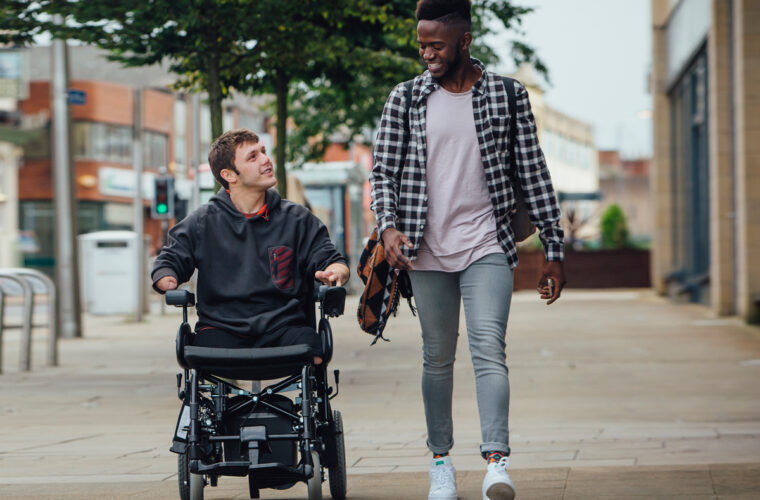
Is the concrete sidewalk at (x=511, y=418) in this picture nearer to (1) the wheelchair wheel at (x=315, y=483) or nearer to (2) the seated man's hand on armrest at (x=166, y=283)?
(1) the wheelchair wheel at (x=315, y=483)

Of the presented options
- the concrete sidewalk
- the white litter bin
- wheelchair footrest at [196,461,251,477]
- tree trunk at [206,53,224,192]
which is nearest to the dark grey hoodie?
wheelchair footrest at [196,461,251,477]

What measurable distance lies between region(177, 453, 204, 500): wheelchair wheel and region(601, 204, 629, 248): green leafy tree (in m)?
29.6

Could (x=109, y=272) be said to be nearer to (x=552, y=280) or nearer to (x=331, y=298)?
(x=331, y=298)

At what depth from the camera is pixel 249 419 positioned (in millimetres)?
4531

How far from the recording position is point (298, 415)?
179 inches

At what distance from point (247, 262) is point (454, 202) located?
0.79m

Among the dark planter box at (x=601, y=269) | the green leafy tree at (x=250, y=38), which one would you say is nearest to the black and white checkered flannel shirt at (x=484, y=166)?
the green leafy tree at (x=250, y=38)

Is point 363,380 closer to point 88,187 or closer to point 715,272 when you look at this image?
point 715,272

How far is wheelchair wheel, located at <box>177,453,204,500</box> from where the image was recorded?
180 inches

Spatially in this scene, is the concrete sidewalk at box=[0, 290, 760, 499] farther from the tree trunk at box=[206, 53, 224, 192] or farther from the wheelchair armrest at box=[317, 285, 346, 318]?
the tree trunk at box=[206, 53, 224, 192]

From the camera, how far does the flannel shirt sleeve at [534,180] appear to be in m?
4.79

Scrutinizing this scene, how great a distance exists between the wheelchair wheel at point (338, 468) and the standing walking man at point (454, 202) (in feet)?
1.14

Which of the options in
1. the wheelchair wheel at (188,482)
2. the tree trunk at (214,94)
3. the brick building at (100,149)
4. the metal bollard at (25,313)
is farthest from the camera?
the brick building at (100,149)

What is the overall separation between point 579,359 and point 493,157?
8.04m
